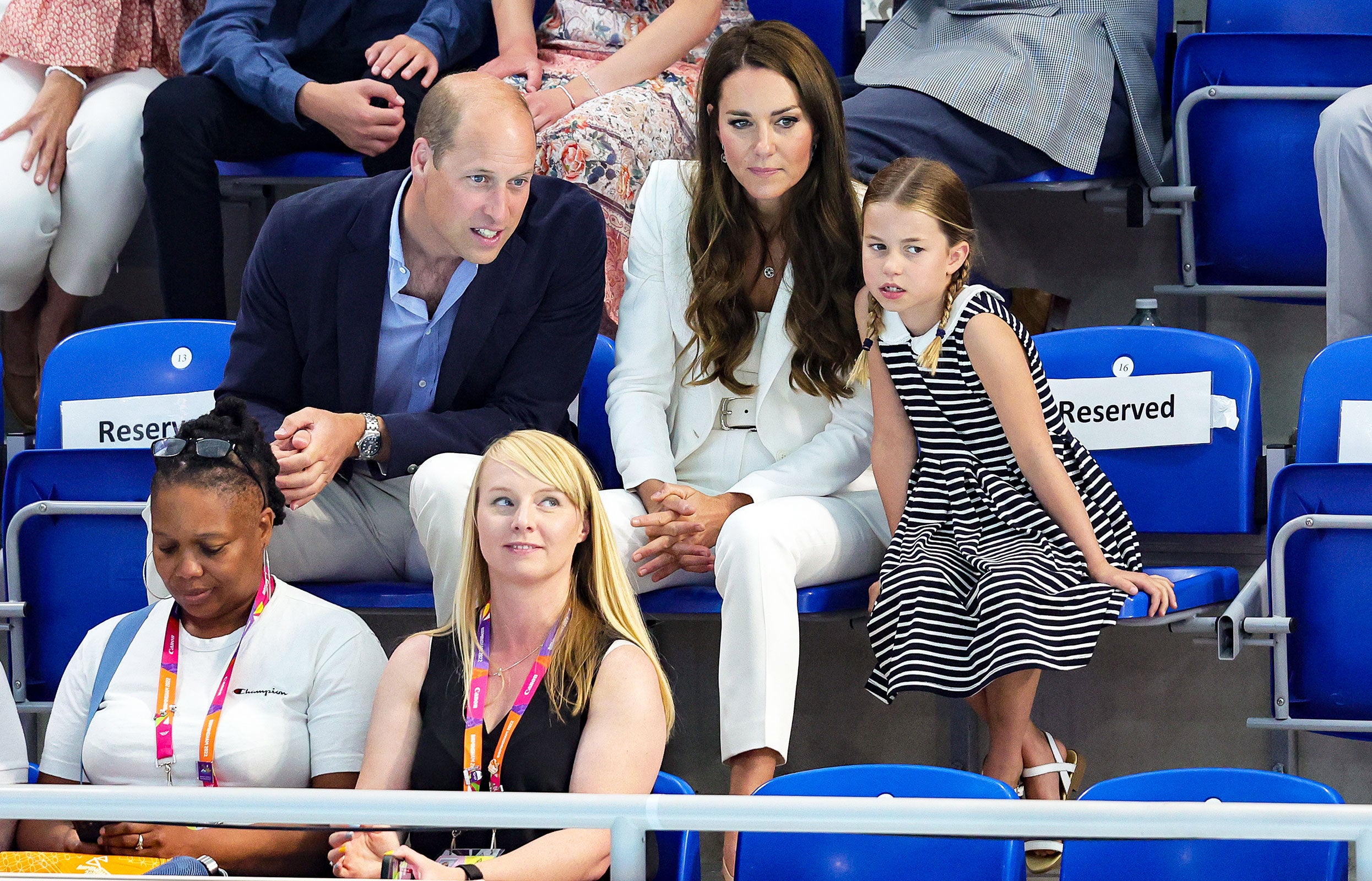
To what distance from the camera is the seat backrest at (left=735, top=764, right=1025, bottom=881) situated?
5.64 ft

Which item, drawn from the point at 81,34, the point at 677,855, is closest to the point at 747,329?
the point at 677,855

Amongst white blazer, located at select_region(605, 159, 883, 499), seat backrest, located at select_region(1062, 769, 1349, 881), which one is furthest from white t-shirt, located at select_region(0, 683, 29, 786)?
seat backrest, located at select_region(1062, 769, 1349, 881)

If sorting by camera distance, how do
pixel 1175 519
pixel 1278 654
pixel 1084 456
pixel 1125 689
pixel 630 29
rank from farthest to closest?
pixel 630 29
pixel 1125 689
pixel 1175 519
pixel 1084 456
pixel 1278 654

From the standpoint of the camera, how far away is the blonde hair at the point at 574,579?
1.96m

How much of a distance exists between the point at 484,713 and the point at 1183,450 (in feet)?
4.32

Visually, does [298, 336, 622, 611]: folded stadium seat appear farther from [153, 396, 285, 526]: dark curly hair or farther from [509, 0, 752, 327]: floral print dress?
[153, 396, 285, 526]: dark curly hair

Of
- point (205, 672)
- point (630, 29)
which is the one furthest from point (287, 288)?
point (630, 29)

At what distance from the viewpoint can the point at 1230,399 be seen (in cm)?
263

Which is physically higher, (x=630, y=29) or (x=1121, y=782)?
(x=630, y=29)

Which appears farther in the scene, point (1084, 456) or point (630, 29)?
point (630, 29)

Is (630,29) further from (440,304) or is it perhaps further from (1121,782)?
(1121,782)

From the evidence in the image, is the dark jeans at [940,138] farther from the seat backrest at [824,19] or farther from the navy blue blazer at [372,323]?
the navy blue blazer at [372,323]

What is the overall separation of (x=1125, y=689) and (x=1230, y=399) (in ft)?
1.86

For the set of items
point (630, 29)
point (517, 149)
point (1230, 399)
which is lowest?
point (1230, 399)
